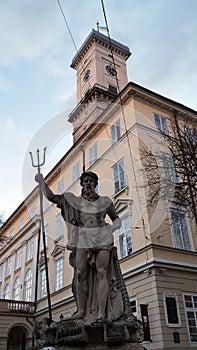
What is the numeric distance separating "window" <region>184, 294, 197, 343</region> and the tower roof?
33.9 metres

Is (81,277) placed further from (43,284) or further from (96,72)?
(96,72)

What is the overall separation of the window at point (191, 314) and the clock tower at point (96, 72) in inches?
871

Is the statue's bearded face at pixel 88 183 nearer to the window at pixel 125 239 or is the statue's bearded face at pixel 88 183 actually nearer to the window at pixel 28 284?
the window at pixel 125 239

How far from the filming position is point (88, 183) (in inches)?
268

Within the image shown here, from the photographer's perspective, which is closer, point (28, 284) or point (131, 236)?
point (131, 236)

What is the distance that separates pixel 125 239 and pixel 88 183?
46.6 feet

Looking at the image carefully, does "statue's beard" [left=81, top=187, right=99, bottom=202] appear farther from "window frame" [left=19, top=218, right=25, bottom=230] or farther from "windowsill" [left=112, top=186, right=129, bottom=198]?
"window frame" [left=19, top=218, right=25, bottom=230]

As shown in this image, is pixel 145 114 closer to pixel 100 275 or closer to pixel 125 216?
pixel 125 216

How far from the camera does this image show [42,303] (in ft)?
97.4

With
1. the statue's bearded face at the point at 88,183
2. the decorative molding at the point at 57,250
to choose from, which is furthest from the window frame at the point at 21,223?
the statue's bearded face at the point at 88,183

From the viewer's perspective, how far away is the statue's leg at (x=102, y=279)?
18.6 feet

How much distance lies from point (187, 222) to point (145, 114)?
7.45 m

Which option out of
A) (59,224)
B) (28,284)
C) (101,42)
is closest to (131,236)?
(59,224)

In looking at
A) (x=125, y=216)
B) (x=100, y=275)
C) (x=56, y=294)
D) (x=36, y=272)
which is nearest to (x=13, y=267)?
(x=36, y=272)
